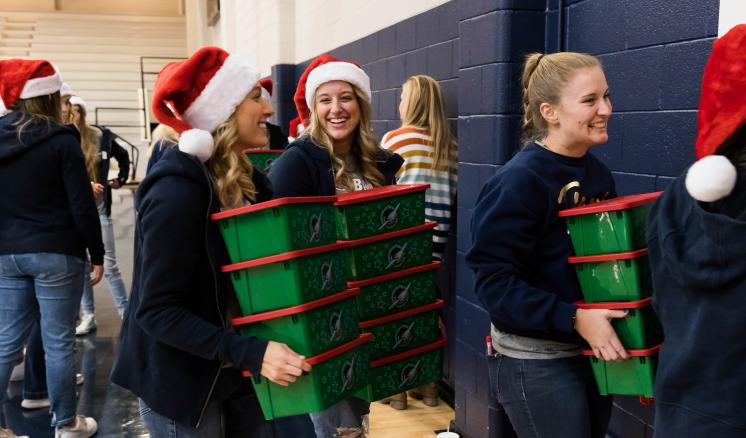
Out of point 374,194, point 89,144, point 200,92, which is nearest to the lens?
point 200,92

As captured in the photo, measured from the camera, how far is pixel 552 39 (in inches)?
118

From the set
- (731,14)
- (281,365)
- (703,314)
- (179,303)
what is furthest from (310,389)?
(731,14)

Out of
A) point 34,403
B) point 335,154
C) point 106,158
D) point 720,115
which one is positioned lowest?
point 34,403

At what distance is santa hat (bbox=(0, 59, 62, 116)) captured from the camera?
10.7 ft

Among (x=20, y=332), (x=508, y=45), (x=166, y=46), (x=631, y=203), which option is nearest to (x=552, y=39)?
(x=508, y=45)

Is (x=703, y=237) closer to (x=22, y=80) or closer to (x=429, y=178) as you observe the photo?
(x=429, y=178)

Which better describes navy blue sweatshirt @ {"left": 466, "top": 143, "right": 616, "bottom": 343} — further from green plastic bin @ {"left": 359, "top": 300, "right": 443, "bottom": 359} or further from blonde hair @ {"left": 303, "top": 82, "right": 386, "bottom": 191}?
blonde hair @ {"left": 303, "top": 82, "right": 386, "bottom": 191}

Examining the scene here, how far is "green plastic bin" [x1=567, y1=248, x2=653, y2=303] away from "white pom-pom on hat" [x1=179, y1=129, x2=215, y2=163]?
0.95 metres

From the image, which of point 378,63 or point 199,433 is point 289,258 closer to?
point 199,433

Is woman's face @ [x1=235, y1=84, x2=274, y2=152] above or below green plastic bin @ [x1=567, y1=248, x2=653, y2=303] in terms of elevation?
above

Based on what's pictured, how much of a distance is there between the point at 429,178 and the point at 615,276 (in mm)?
2299

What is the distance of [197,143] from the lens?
1752mm

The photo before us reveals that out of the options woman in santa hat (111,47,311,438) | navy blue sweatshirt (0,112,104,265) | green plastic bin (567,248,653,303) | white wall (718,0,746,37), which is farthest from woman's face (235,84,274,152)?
navy blue sweatshirt (0,112,104,265)

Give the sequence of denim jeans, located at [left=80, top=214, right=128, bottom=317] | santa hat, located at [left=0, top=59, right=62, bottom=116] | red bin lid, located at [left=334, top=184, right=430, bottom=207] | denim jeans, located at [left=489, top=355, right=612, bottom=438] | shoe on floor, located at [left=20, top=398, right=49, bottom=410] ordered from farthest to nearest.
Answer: denim jeans, located at [left=80, top=214, right=128, bottom=317] < shoe on floor, located at [left=20, top=398, right=49, bottom=410] < santa hat, located at [left=0, top=59, right=62, bottom=116] < red bin lid, located at [left=334, top=184, right=430, bottom=207] < denim jeans, located at [left=489, top=355, right=612, bottom=438]
